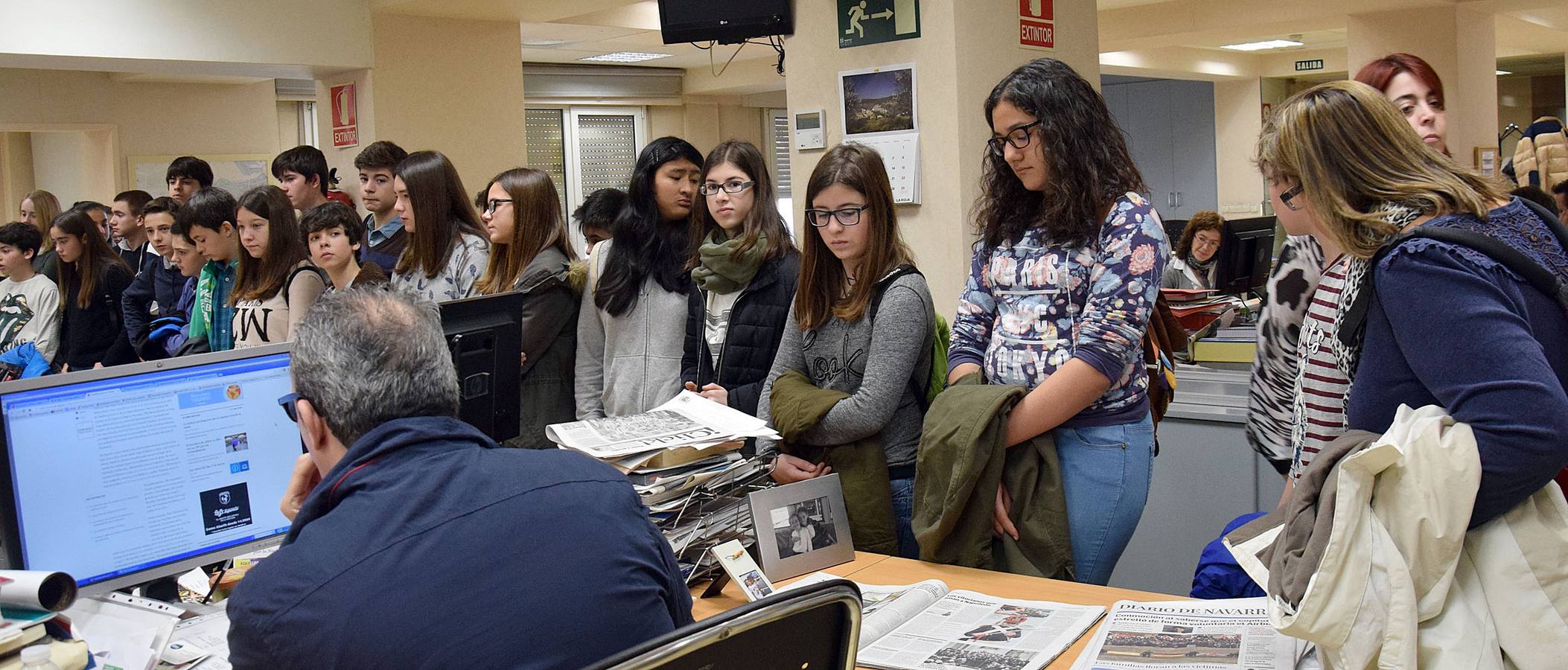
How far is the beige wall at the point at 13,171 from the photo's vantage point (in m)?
11.3

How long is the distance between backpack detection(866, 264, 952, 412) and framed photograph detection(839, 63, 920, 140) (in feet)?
6.43

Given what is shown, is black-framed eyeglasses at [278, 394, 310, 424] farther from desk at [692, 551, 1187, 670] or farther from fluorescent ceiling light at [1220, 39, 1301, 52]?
fluorescent ceiling light at [1220, 39, 1301, 52]

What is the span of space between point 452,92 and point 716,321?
4.39 meters

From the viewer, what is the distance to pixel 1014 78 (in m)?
2.29

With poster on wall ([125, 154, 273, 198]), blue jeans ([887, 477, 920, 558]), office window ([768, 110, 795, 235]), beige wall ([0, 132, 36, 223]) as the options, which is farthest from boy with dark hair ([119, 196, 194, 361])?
office window ([768, 110, 795, 235])

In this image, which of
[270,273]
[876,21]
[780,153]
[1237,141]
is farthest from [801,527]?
[1237,141]

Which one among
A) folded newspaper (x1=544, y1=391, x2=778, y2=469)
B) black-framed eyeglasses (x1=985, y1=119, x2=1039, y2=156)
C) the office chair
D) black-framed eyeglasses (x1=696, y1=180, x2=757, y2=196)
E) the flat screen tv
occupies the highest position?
the flat screen tv

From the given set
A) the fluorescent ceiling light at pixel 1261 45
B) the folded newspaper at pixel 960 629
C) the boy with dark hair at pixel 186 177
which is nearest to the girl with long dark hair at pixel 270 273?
the folded newspaper at pixel 960 629

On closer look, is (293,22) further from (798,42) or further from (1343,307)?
(1343,307)

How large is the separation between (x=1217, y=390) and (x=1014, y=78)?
5.66 ft

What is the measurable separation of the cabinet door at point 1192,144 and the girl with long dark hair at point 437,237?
11.1m

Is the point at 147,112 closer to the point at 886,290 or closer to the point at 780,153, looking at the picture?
the point at 780,153

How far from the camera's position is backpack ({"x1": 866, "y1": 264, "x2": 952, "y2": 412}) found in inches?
94.5

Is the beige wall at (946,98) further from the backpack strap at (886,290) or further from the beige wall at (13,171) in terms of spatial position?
the beige wall at (13,171)
